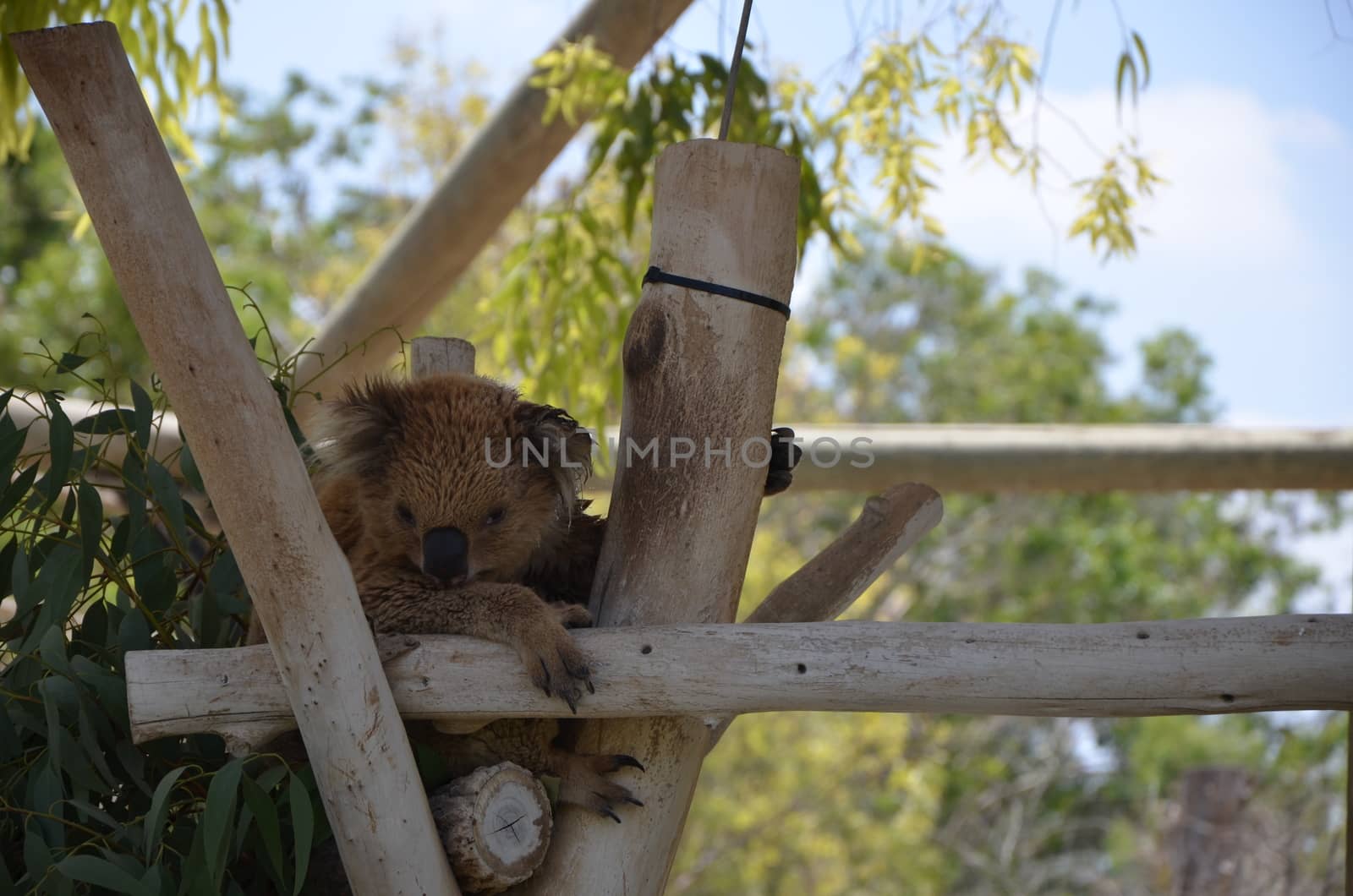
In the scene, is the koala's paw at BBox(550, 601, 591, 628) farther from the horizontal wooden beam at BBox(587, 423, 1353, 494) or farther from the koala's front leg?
the horizontal wooden beam at BBox(587, 423, 1353, 494)

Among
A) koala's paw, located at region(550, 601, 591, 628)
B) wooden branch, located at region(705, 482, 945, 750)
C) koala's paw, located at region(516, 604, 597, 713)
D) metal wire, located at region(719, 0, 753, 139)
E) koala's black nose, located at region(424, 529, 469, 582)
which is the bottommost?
koala's paw, located at region(516, 604, 597, 713)

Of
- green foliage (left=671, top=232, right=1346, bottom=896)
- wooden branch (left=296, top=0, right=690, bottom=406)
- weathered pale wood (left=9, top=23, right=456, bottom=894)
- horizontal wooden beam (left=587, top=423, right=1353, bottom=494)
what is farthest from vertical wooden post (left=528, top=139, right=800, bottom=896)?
green foliage (left=671, top=232, right=1346, bottom=896)

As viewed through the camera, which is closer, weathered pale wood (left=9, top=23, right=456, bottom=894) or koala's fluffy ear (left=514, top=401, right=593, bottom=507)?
weathered pale wood (left=9, top=23, right=456, bottom=894)

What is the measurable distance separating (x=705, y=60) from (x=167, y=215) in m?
2.07

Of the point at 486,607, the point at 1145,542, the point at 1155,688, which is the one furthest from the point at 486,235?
the point at 1145,542

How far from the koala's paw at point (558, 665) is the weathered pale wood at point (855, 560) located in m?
0.45

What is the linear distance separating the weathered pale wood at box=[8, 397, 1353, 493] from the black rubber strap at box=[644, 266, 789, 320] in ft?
5.58

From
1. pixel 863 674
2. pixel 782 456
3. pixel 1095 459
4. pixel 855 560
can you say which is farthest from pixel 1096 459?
pixel 863 674

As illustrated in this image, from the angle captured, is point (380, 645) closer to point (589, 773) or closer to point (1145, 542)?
point (589, 773)

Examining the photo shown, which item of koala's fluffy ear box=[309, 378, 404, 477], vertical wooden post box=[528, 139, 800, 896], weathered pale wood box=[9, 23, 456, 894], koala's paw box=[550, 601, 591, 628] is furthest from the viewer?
koala's fluffy ear box=[309, 378, 404, 477]

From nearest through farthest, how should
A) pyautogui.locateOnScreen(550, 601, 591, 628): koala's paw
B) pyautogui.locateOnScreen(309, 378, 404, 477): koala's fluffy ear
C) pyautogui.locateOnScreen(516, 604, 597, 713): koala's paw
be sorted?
pyautogui.locateOnScreen(516, 604, 597, 713): koala's paw
pyautogui.locateOnScreen(550, 601, 591, 628): koala's paw
pyautogui.locateOnScreen(309, 378, 404, 477): koala's fluffy ear

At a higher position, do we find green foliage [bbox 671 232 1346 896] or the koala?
green foliage [bbox 671 232 1346 896]

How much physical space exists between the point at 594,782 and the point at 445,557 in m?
0.37

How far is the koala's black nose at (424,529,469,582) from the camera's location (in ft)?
5.56
